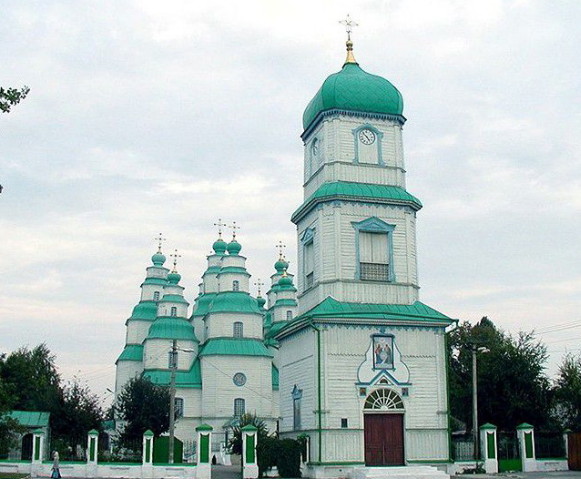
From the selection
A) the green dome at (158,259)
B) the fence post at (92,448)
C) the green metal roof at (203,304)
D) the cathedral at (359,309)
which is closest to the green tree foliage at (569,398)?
the cathedral at (359,309)

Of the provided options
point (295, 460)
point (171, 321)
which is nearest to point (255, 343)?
point (171, 321)

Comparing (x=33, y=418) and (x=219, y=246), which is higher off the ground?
(x=219, y=246)

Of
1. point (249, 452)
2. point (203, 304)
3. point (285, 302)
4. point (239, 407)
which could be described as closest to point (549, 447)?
point (249, 452)

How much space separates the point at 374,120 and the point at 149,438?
14.1m

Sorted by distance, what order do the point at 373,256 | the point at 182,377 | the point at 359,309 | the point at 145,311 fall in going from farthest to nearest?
1. the point at 145,311
2. the point at 182,377
3. the point at 373,256
4. the point at 359,309

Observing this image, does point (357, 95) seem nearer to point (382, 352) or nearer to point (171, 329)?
point (382, 352)

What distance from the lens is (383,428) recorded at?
86.6ft

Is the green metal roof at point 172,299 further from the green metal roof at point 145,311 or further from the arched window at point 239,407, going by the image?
the arched window at point 239,407

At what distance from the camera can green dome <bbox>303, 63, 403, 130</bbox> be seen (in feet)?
95.9

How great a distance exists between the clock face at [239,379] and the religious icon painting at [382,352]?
27718 millimetres

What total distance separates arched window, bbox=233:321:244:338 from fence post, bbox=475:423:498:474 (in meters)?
28.4

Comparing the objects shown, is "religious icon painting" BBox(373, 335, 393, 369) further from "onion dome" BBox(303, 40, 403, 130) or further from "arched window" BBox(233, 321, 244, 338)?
"arched window" BBox(233, 321, 244, 338)

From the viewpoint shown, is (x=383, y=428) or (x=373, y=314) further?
(x=373, y=314)

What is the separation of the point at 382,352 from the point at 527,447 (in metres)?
7.09
